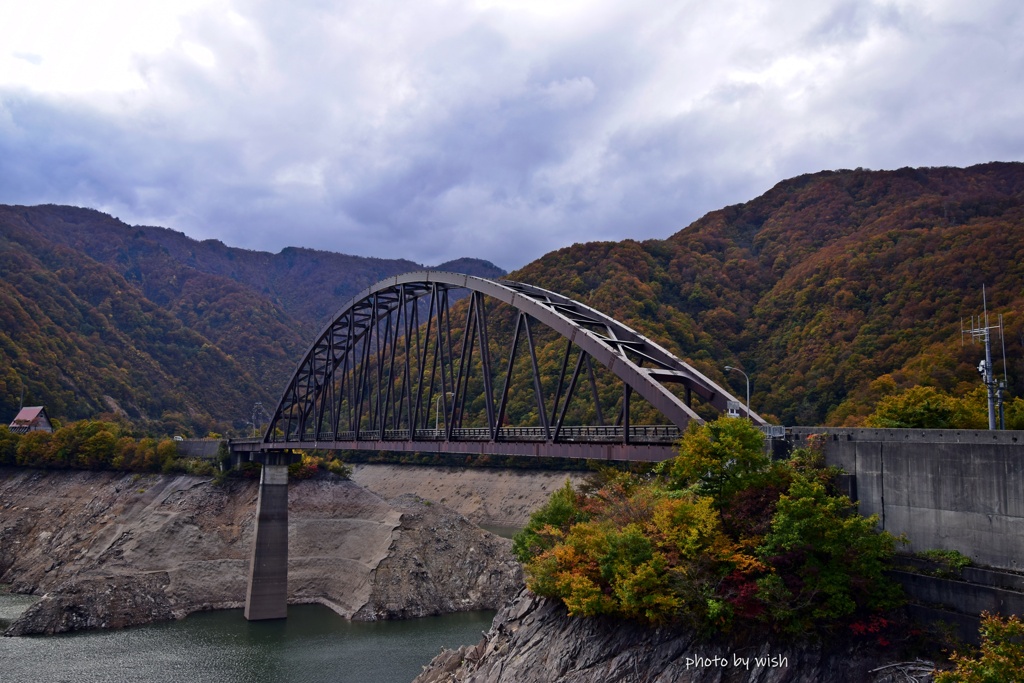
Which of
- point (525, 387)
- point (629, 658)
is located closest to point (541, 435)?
point (629, 658)

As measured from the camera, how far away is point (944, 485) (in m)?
25.1

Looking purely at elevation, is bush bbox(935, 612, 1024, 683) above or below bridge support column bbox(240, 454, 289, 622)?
above

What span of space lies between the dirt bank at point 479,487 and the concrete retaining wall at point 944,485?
72325 mm

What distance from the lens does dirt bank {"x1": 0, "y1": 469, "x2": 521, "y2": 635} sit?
60.7 m

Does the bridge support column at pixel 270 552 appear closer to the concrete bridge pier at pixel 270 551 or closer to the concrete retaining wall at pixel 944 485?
the concrete bridge pier at pixel 270 551

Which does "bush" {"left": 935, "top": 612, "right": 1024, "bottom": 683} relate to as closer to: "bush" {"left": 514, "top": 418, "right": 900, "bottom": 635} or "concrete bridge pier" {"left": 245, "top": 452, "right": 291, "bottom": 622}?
"bush" {"left": 514, "top": 418, "right": 900, "bottom": 635}

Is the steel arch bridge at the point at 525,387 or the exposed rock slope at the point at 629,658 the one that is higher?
the steel arch bridge at the point at 525,387

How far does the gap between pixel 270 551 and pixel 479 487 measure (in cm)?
5002

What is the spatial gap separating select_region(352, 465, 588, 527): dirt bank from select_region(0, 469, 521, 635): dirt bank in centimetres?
2999

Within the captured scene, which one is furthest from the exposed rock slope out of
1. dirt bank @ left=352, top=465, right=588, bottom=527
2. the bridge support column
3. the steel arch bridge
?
dirt bank @ left=352, top=465, right=588, bottom=527

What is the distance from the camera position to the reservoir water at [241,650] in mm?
46312

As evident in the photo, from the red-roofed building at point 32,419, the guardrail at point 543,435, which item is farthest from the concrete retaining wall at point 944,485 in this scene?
the red-roofed building at point 32,419

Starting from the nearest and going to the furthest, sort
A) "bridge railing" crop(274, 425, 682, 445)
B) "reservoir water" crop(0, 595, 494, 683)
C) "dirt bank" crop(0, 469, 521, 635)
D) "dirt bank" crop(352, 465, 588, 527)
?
"bridge railing" crop(274, 425, 682, 445) → "reservoir water" crop(0, 595, 494, 683) → "dirt bank" crop(0, 469, 521, 635) → "dirt bank" crop(352, 465, 588, 527)

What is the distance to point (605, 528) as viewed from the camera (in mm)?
31609
